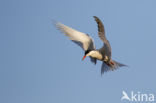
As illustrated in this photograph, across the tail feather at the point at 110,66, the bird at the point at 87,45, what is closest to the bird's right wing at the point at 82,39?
the bird at the point at 87,45

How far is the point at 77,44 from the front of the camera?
9094 mm

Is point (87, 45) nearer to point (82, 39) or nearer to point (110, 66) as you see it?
point (82, 39)

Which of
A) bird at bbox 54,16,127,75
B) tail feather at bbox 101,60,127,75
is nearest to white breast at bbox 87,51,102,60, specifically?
bird at bbox 54,16,127,75

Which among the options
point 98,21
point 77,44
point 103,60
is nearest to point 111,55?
point 103,60

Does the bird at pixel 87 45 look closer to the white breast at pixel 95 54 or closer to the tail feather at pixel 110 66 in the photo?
the white breast at pixel 95 54

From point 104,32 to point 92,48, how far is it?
1.09m

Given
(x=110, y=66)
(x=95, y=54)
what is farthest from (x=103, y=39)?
(x=110, y=66)

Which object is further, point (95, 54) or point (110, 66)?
point (110, 66)

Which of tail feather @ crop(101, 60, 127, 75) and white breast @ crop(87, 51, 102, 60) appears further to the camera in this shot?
tail feather @ crop(101, 60, 127, 75)

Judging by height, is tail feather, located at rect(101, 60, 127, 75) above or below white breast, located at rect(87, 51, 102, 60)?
below

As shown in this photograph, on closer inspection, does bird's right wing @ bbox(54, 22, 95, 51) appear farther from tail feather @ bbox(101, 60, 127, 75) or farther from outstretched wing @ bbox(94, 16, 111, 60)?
tail feather @ bbox(101, 60, 127, 75)

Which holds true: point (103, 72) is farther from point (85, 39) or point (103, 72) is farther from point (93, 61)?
point (85, 39)

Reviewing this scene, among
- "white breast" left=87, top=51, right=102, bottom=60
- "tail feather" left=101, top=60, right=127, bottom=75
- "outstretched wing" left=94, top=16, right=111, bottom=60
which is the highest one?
→ "outstretched wing" left=94, top=16, right=111, bottom=60

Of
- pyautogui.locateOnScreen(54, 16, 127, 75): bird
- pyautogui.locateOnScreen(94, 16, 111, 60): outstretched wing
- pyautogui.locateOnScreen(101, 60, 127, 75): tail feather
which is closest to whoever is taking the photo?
pyautogui.locateOnScreen(94, 16, 111, 60): outstretched wing
